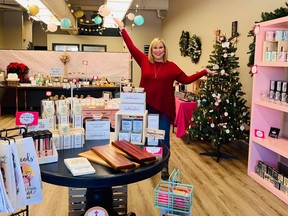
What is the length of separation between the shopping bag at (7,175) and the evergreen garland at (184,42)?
21.8 ft

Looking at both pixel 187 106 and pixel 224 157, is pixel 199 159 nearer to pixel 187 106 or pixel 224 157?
pixel 224 157

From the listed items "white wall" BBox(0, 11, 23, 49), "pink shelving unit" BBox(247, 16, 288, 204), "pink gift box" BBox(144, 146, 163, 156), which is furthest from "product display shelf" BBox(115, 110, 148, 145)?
"white wall" BBox(0, 11, 23, 49)

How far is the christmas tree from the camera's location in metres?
4.15

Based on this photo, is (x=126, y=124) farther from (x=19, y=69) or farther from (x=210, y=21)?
(x=19, y=69)

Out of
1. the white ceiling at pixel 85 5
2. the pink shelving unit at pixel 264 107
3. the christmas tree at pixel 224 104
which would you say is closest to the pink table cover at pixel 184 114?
the christmas tree at pixel 224 104

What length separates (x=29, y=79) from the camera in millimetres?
7605

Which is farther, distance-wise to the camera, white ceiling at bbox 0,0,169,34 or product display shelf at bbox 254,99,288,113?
white ceiling at bbox 0,0,169,34

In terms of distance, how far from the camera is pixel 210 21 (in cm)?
627

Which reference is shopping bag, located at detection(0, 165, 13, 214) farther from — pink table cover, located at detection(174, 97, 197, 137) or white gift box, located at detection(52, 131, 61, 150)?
pink table cover, located at detection(174, 97, 197, 137)

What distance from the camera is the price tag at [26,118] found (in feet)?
5.75

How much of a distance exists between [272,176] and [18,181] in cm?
275

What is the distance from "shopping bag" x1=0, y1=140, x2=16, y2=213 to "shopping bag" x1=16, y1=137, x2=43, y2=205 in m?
0.08

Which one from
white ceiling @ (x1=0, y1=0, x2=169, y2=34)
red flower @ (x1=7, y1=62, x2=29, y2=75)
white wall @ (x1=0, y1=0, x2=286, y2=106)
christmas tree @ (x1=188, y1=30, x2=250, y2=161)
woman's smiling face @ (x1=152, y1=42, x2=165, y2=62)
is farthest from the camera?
white ceiling @ (x1=0, y1=0, x2=169, y2=34)

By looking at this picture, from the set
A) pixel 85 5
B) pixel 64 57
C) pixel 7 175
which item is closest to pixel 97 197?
pixel 7 175
